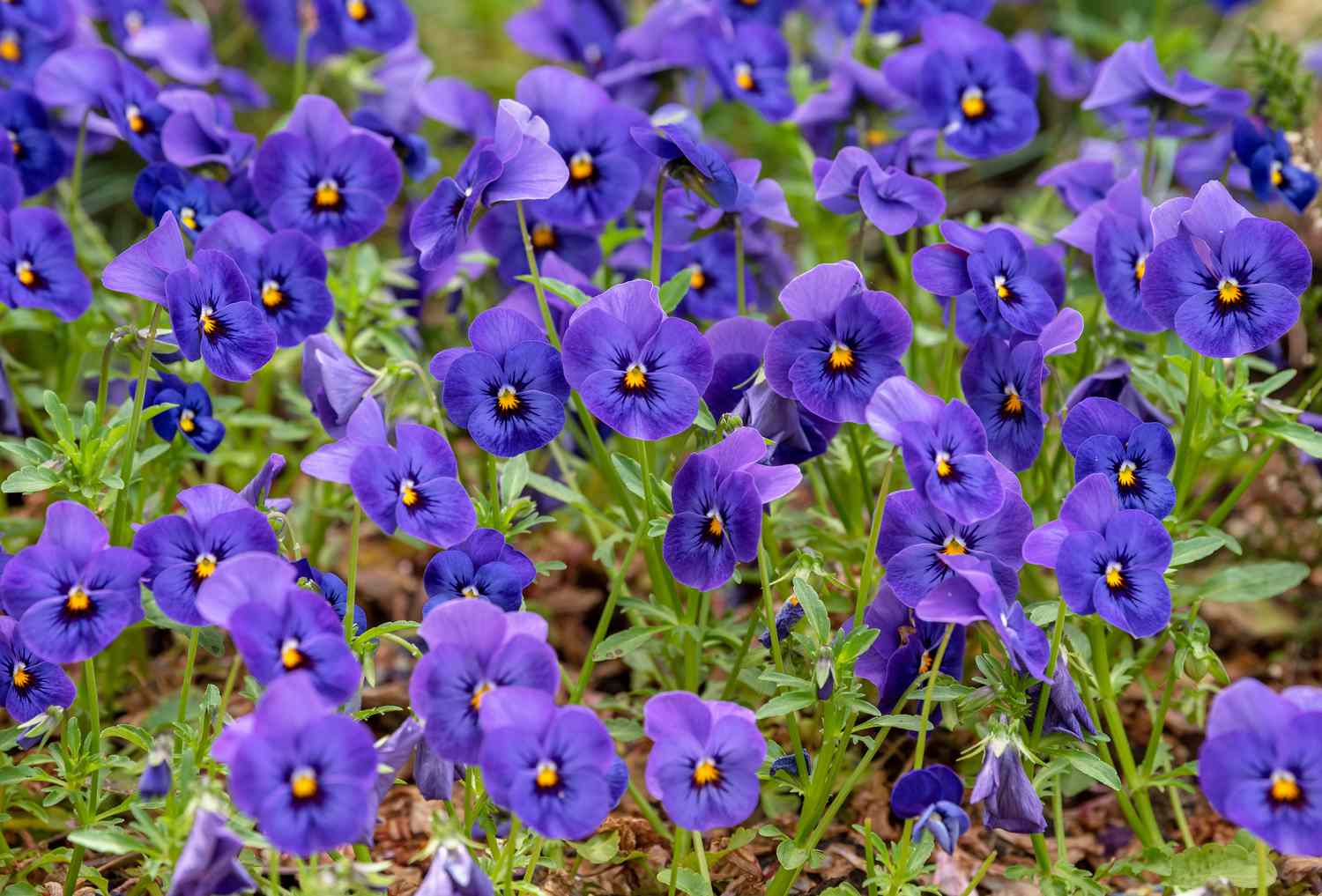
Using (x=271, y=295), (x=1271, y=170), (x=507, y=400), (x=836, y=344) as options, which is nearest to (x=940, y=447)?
(x=836, y=344)

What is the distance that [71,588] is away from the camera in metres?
2.23

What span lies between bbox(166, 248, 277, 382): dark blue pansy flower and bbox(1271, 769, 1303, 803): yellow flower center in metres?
1.73

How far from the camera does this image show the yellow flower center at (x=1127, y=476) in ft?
7.84

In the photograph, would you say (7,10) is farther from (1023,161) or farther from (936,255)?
(1023,161)

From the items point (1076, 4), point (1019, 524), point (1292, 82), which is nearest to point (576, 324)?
point (1019, 524)

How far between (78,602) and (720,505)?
1020mm

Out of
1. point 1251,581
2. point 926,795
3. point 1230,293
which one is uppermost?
point 1230,293

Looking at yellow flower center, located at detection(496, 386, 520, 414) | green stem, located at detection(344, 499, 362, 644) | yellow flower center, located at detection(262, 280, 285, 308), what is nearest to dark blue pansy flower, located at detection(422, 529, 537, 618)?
green stem, located at detection(344, 499, 362, 644)

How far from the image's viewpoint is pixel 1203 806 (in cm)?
312

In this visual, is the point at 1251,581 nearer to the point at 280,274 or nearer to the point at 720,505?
the point at 720,505

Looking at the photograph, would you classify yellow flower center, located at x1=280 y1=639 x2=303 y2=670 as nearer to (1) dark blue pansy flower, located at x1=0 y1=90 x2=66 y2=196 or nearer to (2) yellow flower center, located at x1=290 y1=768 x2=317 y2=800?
(2) yellow flower center, located at x1=290 y1=768 x2=317 y2=800

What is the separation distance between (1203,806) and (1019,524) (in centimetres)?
119

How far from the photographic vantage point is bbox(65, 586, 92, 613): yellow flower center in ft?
7.23

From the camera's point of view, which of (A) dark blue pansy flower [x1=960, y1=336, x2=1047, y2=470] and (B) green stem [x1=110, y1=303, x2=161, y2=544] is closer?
(B) green stem [x1=110, y1=303, x2=161, y2=544]
